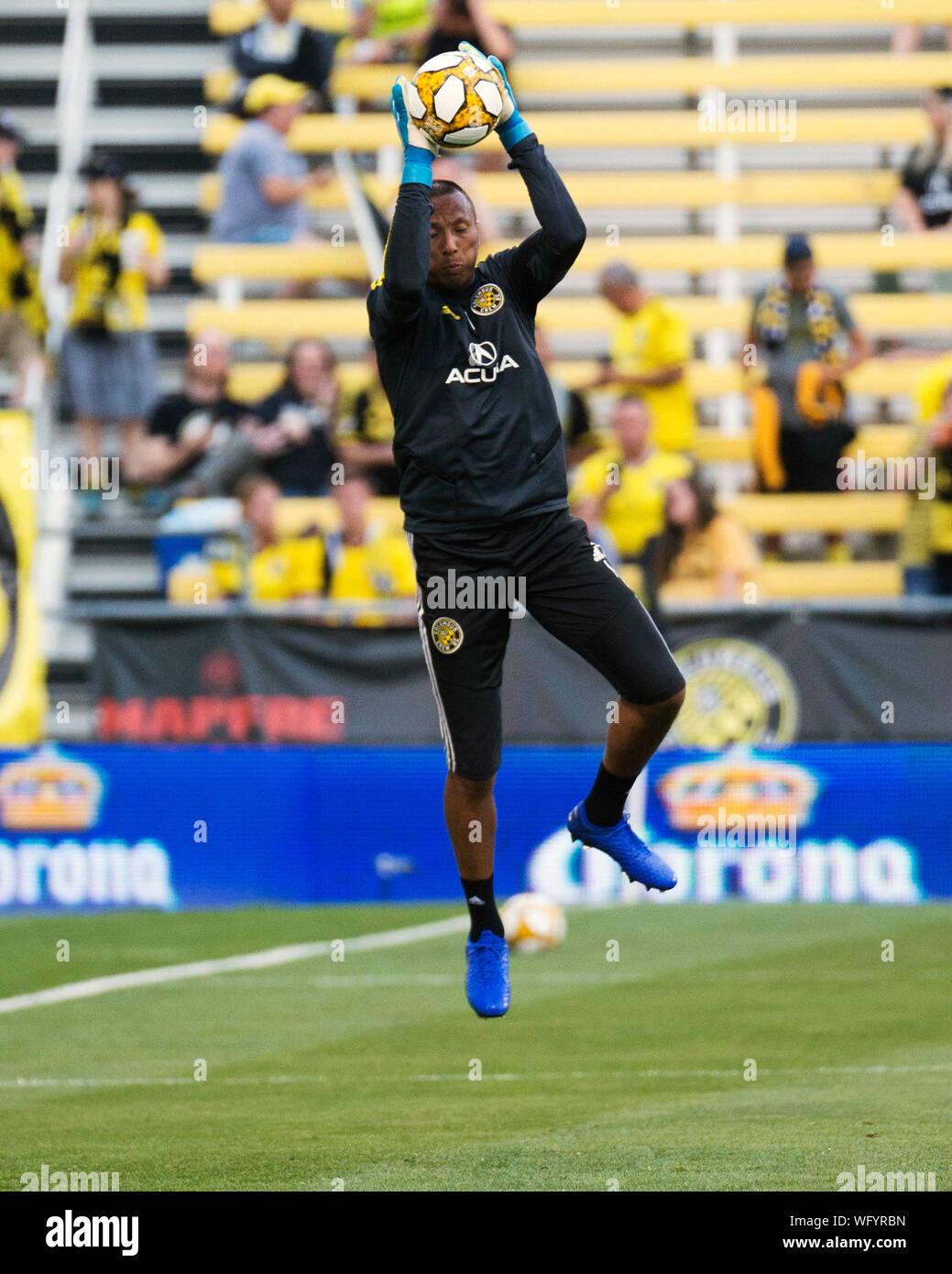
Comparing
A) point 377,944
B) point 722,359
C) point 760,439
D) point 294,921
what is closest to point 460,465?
point 377,944

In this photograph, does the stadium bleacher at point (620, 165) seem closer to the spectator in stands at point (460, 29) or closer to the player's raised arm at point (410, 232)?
the spectator in stands at point (460, 29)

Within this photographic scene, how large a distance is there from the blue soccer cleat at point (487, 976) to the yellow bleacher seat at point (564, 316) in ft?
34.4

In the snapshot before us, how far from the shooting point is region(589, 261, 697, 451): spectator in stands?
620 inches

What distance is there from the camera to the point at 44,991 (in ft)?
36.5

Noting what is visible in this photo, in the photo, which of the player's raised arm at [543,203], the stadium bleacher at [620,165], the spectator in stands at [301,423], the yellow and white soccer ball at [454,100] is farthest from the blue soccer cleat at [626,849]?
the stadium bleacher at [620,165]

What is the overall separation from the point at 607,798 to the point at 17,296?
1060 centimetres

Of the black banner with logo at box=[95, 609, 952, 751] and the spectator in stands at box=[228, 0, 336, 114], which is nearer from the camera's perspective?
the black banner with logo at box=[95, 609, 952, 751]

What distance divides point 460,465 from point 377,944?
19.2 ft

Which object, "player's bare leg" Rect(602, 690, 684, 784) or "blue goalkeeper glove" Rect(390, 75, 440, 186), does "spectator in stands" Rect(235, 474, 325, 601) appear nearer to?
"player's bare leg" Rect(602, 690, 684, 784)

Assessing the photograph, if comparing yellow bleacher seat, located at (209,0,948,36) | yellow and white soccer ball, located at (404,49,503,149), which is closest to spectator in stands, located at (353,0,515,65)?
yellow bleacher seat, located at (209,0,948,36)

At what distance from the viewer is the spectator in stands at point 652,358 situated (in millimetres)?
15750

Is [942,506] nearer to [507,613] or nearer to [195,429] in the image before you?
[195,429]

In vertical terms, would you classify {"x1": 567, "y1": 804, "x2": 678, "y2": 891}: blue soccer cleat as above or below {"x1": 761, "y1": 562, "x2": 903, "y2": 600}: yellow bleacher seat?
below

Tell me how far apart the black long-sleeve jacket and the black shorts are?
0.10m
